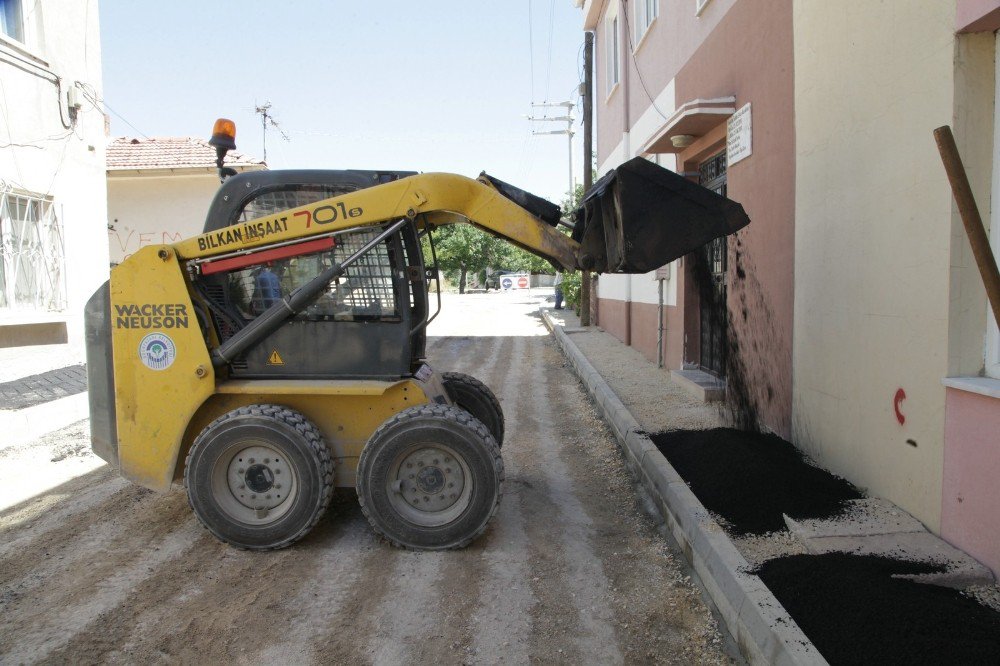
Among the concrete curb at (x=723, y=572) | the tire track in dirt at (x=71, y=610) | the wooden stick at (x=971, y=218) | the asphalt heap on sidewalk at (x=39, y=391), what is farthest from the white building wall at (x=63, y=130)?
the wooden stick at (x=971, y=218)

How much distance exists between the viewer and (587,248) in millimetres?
4949

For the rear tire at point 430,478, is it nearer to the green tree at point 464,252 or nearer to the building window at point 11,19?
the building window at point 11,19

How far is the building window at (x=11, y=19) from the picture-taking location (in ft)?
31.9

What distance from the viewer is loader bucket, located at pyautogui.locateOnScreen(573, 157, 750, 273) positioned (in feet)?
15.2

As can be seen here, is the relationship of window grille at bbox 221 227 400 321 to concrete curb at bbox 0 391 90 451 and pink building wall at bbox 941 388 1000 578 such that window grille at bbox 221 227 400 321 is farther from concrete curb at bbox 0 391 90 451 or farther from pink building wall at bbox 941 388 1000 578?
concrete curb at bbox 0 391 90 451

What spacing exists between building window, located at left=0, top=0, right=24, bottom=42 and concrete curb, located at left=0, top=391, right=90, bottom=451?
208 inches

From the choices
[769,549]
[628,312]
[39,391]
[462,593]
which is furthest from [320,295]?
[628,312]

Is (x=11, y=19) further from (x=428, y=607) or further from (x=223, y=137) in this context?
(x=428, y=607)

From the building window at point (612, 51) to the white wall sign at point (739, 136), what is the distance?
27.0 ft

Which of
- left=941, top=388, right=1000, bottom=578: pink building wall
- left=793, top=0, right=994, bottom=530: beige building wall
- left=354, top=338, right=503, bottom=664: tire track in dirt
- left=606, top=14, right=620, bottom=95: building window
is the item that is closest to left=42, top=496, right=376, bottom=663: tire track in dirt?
left=354, top=338, right=503, bottom=664: tire track in dirt

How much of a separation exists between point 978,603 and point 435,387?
3.42 meters

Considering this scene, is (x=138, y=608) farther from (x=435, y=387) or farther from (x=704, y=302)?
(x=704, y=302)

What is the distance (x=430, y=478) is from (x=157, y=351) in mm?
1944

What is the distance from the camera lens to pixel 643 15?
1268cm
